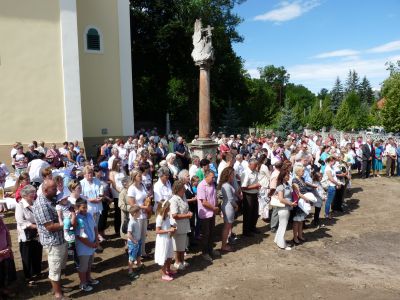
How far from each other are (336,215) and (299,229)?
9.00 feet

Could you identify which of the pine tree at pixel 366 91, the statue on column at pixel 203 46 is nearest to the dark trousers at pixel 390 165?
the statue on column at pixel 203 46

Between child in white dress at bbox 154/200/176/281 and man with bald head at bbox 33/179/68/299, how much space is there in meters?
1.52

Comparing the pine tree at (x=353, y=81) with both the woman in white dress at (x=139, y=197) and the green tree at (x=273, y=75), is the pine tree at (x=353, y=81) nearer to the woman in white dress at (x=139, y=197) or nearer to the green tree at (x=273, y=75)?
the green tree at (x=273, y=75)

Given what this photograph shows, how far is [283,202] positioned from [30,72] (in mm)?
13129

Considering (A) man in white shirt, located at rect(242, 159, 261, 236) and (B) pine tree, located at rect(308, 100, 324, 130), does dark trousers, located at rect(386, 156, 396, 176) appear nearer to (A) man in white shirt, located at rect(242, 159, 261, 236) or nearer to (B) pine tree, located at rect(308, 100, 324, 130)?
(A) man in white shirt, located at rect(242, 159, 261, 236)

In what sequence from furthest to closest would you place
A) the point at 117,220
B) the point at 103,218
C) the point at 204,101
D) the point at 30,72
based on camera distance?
1. the point at 30,72
2. the point at 204,101
3. the point at 117,220
4. the point at 103,218

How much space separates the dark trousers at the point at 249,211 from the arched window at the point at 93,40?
45.0 ft

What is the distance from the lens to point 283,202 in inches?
290

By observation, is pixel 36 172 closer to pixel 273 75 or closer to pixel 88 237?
pixel 88 237

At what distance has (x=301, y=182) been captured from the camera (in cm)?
809

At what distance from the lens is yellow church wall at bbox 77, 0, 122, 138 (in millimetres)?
18266

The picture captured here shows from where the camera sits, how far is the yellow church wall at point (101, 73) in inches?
719

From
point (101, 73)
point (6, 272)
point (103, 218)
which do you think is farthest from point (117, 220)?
point (101, 73)

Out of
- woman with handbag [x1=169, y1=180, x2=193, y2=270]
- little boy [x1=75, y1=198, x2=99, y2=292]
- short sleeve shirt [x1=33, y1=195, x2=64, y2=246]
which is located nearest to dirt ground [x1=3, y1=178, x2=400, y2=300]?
little boy [x1=75, y1=198, x2=99, y2=292]
